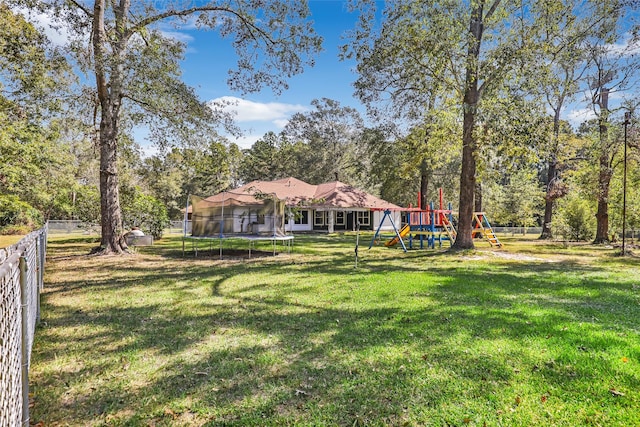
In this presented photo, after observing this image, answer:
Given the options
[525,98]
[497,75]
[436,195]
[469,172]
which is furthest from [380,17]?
[436,195]

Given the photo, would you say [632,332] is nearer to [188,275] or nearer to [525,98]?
[188,275]

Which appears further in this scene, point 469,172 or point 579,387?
point 469,172

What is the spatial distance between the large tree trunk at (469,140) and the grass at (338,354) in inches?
261

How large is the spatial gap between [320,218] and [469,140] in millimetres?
19524

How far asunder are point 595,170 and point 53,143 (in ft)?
88.9

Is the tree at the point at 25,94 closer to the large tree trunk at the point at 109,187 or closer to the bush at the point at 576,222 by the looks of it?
the large tree trunk at the point at 109,187

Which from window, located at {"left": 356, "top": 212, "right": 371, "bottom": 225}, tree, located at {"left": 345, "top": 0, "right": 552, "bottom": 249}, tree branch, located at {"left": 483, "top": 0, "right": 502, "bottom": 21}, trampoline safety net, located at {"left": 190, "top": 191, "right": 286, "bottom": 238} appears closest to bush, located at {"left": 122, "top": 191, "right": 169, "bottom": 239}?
trampoline safety net, located at {"left": 190, "top": 191, "right": 286, "bottom": 238}

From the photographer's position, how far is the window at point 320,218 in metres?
32.1

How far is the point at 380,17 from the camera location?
1276cm

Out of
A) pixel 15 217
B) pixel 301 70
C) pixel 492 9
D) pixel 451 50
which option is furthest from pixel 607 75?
pixel 15 217

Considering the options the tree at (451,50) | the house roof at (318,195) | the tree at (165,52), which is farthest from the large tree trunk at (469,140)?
the house roof at (318,195)

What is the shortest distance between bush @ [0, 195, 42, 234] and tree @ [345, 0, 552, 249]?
58.2 ft

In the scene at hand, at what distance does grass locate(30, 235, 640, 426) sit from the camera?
2.82 meters

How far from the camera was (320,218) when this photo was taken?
3222 centimetres
